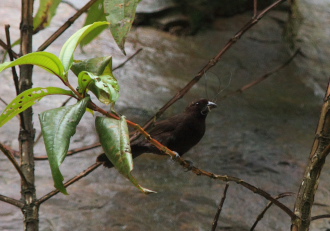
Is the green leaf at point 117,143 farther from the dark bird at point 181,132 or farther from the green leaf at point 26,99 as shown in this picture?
the dark bird at point 181,132

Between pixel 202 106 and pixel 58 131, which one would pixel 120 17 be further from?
pixel 202 106

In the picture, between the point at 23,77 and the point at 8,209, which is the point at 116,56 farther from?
the point at 23,77

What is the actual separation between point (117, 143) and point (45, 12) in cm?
76

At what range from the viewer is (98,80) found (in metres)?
1.08

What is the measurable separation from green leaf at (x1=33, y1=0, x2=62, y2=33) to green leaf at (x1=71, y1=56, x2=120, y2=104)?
50 centimetres

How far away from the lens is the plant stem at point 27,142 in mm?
1363

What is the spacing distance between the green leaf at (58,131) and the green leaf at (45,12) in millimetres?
621

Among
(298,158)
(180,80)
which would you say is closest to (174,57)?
(180,80)

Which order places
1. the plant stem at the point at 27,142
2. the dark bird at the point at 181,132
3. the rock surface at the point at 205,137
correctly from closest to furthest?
the plant stem at the point at 27,142 < the dark bird at the point at 181,132 < the rock surface at the point at 205,137

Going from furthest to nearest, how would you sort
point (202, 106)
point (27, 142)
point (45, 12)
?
point (202, 106) → point (45, 12) → point (27, 142)

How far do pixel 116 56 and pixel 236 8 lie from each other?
1.87 metres

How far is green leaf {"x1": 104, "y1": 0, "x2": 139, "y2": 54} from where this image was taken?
44.1 inches

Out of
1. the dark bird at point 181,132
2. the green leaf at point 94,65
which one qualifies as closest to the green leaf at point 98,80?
the green leaf at point 94,65

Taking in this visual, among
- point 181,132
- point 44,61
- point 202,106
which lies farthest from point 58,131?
point 202,106
